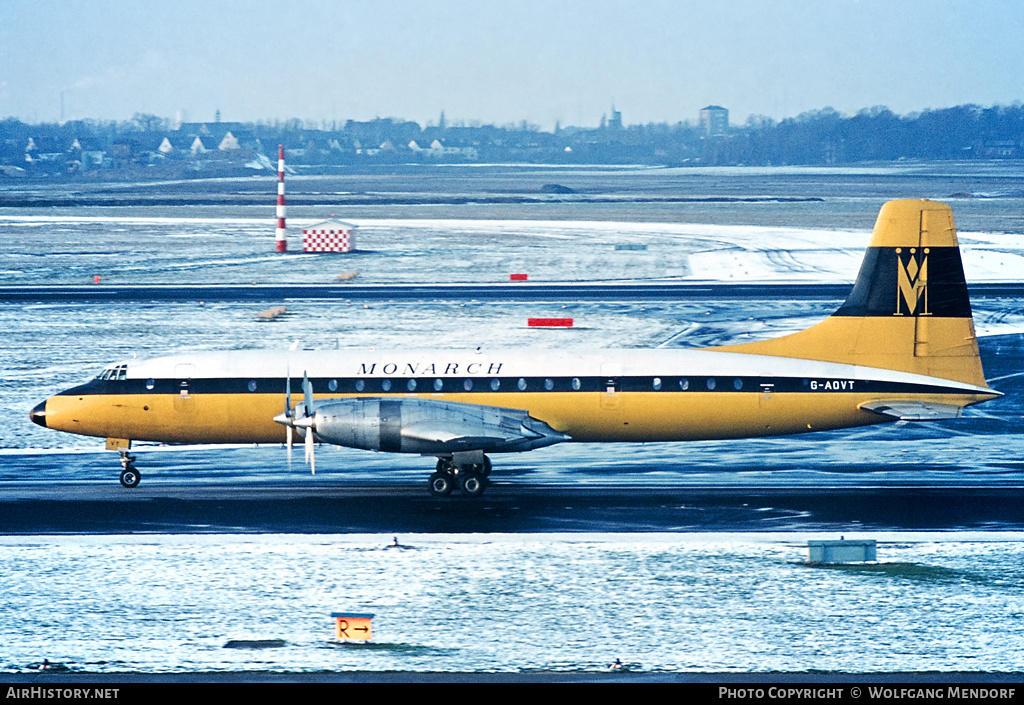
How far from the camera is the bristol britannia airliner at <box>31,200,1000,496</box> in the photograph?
29531 mm

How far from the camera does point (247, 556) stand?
2419 centimetres

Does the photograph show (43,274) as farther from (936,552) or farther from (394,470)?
(936,552)

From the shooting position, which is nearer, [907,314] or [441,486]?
[441,486]

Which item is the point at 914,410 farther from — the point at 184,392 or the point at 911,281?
the point at 184,392

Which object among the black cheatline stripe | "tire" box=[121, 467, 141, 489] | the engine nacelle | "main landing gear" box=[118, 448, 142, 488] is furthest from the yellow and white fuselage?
the engine nacelle

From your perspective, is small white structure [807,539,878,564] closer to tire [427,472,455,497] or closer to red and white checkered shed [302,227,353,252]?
tire [427,472,455,497]

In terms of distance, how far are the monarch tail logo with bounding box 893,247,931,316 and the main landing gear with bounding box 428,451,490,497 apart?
1145 centimetres

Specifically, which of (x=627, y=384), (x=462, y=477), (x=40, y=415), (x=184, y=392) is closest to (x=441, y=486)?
A: (x=462, y=477)

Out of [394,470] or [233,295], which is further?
[233,295]

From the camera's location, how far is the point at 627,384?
29594 mm

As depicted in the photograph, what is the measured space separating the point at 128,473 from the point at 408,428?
796 centimetres
